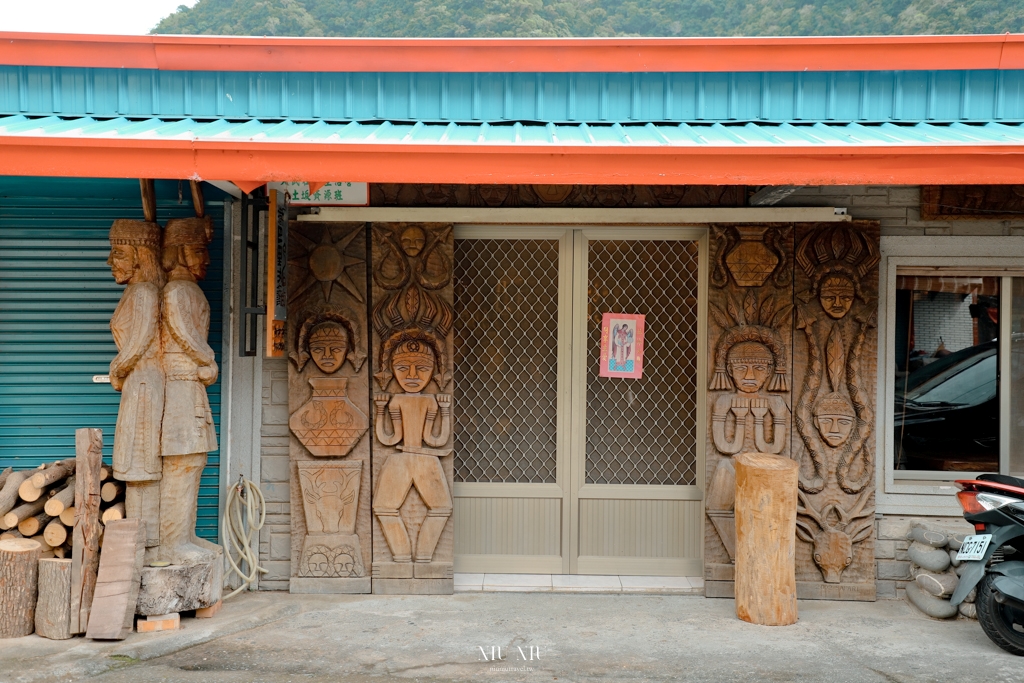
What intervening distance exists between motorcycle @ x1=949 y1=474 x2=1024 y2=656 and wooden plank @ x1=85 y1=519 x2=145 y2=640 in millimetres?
4753

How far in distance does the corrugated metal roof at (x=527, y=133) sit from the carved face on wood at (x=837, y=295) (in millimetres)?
986

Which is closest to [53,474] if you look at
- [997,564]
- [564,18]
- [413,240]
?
[413,240]

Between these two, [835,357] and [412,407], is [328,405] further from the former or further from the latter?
[835,357]

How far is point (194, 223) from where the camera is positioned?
5.53 metres

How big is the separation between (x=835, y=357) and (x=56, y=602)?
5.09 meters

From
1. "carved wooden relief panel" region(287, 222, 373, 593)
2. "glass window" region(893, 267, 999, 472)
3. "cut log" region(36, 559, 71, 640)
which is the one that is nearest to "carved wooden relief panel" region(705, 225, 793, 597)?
"glass window" region(893, 267, 999, 472)

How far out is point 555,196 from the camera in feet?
19.9

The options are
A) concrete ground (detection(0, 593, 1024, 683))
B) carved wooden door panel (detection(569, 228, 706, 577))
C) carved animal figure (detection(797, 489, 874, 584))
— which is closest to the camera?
concrete ground (detection(0, 593, 1024, 683))

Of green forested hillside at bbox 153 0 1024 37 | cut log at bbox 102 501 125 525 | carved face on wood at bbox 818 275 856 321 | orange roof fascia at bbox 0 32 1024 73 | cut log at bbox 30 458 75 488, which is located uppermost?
green forested hillside at bbox 153 0 1024 37

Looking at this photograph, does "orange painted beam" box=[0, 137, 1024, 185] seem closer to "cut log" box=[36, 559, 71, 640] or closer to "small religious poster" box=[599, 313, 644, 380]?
"small religious poster" box=[599, 313, 644, 380]

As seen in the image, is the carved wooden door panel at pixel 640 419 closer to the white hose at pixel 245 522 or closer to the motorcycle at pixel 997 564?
the motorcycle at pixel 997 564

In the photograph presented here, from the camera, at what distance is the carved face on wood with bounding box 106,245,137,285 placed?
212 inches

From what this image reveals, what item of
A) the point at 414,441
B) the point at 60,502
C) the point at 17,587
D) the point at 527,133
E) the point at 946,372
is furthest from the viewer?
the point at 946,372

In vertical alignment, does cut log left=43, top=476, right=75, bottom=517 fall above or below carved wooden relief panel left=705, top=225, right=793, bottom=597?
below
